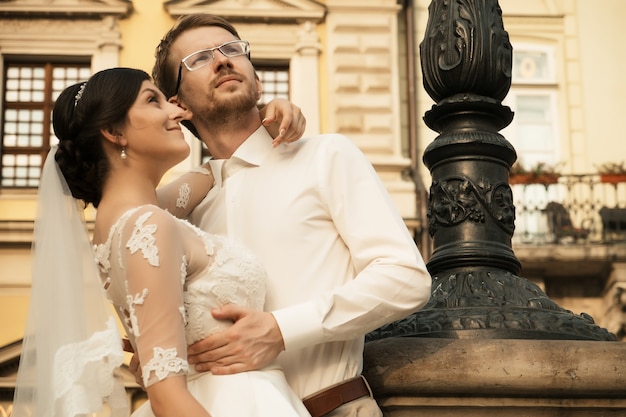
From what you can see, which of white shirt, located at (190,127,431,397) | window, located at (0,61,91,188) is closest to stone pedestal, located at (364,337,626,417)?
white shirt, located at (190,127,431,397)

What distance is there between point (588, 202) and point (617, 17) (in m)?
3.20

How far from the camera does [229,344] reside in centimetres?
315

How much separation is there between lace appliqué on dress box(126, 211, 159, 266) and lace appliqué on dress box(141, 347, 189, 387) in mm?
231

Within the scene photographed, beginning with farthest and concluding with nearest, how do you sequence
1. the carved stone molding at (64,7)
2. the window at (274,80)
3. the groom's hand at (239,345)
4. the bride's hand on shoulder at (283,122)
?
the window at (274,80) < the carved stone molding at (64,7) < the bride's hand on shoulder at (283,122) < the groom's hand at (239,345)

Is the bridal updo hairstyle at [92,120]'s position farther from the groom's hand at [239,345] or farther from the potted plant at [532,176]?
the potted plant at [532,176]

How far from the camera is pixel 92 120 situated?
11.2 ft

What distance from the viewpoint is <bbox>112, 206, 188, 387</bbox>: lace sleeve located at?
3.01m

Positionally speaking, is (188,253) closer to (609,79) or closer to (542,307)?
(542,307)

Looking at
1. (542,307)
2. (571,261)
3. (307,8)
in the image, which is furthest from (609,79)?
(542,307)

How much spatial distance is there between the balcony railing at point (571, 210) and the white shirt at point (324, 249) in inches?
526

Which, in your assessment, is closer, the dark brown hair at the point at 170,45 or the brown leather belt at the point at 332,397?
the brown leather belt at the point at 332,397

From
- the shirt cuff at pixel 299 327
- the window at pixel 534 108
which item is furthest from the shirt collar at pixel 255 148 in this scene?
the window at pixel 534 108

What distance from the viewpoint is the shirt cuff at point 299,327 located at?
3.20m

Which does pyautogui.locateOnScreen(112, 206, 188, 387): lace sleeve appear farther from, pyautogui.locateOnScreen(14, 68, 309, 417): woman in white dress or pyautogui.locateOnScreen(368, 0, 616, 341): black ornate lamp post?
pyautogui.locateOnScreen(368, 0, 616, 341): black ornate lamp post
